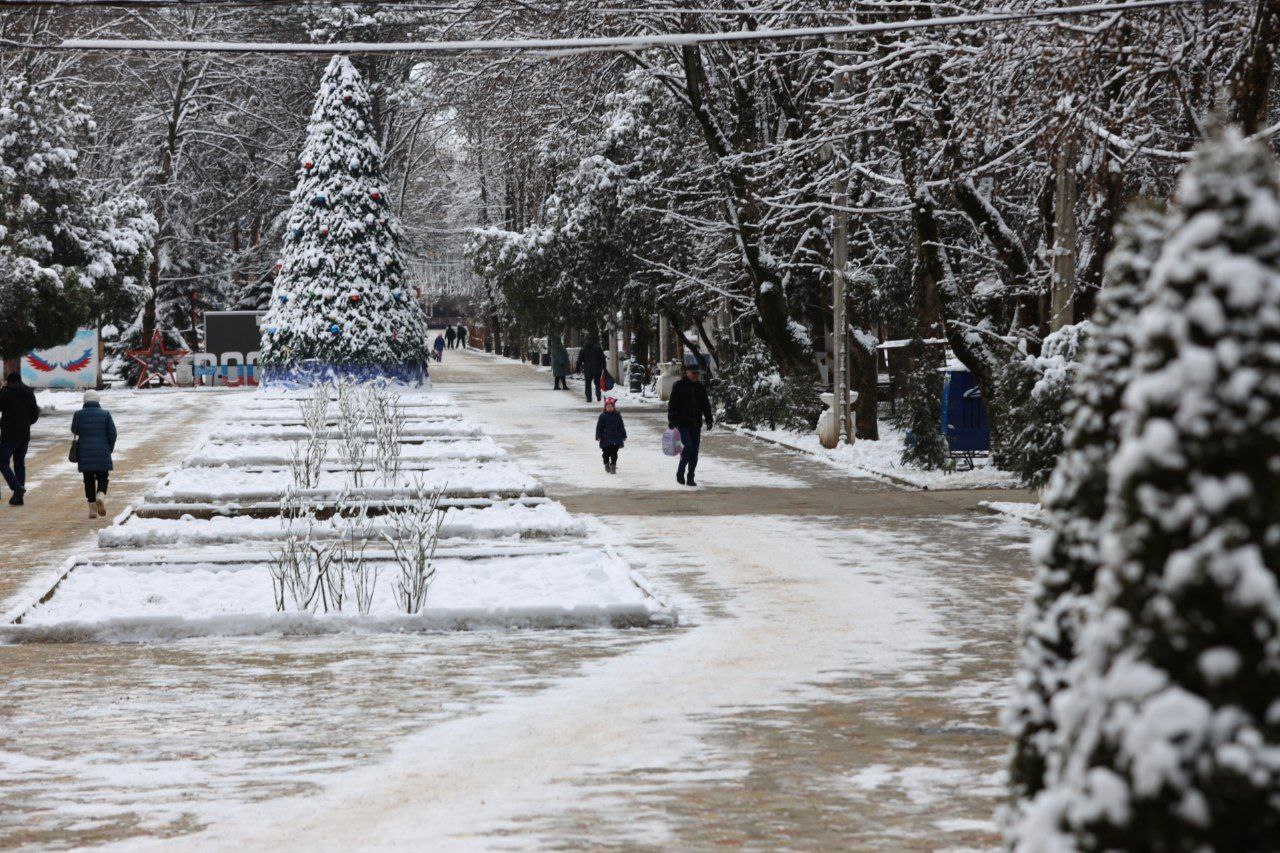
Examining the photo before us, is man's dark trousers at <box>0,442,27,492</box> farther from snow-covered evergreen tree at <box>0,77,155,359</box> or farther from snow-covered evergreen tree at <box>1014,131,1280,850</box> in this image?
snow-covered evergreen tree at <box>1014,131,1280,850</box>

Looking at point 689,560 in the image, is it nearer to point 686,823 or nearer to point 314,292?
point 686,823

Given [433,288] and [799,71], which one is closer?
[799,71]

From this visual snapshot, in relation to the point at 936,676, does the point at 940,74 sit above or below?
above

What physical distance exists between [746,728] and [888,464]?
18356 mm

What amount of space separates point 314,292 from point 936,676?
39.8 meters

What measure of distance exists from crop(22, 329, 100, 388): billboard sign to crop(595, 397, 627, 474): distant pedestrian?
32.0 metres

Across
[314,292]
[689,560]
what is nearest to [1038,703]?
[689,560]

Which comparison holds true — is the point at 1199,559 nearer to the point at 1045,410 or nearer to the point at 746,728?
the point at 746,728

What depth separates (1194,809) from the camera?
3.32 m

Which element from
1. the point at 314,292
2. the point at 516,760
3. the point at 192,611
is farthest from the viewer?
the point at 314,292

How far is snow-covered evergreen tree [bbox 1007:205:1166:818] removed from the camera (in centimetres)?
406

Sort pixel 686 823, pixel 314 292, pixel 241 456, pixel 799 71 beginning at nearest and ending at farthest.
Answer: pixel 686 823
pixel 241 456
pixel 799 71
pixel 314 292

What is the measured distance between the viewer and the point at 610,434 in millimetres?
26000

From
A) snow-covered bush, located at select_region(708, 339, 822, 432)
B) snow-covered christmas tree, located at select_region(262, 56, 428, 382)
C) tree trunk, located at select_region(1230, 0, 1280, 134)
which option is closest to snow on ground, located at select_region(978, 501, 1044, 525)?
tree trunk, located at select_region(1230, 0, 1280, 134)
